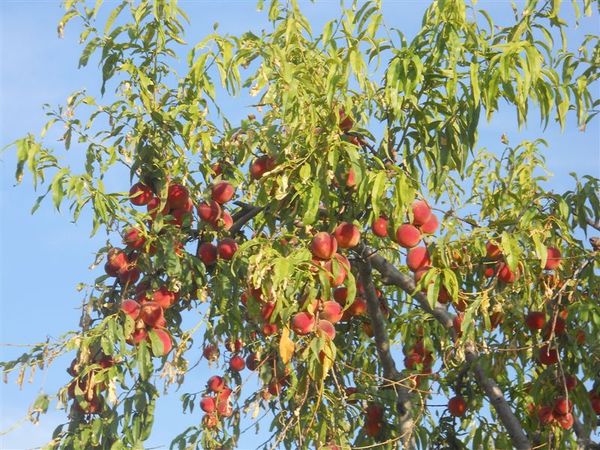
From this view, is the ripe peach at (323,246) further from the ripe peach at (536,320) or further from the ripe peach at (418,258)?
the ripe peach at (536,320)

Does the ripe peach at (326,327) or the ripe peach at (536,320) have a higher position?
the ripe peach at (536,320)

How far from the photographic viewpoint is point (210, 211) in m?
3.36

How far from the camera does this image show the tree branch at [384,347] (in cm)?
360

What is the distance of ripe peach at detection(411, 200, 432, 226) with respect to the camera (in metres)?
3.20

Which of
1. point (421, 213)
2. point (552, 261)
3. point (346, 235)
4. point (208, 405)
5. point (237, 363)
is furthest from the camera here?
point (237, 363)

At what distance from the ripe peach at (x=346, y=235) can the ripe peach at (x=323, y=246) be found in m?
0.10

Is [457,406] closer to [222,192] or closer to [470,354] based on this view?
[470,354]

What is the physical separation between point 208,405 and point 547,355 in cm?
119

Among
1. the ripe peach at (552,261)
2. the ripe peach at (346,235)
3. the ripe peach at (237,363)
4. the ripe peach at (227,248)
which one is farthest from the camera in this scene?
the ripe peach at (237,363)

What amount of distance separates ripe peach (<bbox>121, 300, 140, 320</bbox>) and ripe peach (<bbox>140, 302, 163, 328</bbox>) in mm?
18

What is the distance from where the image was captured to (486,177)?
180 inches

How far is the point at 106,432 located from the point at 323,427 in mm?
703

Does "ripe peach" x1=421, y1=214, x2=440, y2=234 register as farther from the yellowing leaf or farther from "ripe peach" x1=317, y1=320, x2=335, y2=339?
the yellowing leaf

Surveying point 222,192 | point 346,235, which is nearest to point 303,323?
point 346,235
